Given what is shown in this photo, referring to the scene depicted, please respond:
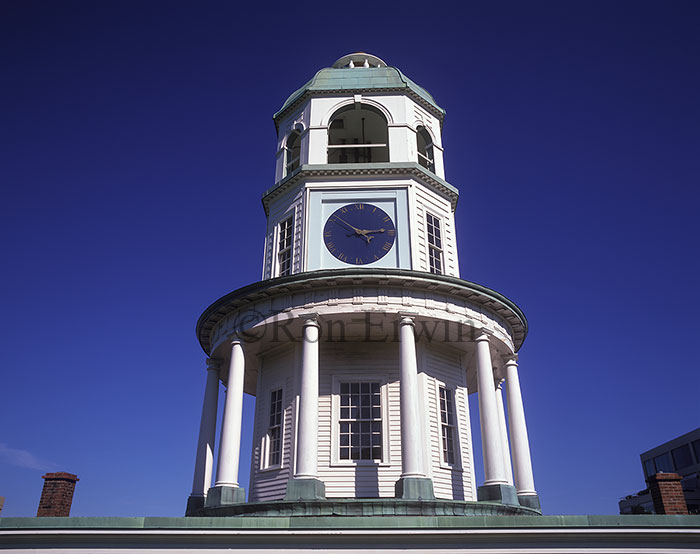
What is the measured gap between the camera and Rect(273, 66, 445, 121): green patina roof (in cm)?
2489

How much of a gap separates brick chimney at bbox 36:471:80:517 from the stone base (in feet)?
45.4

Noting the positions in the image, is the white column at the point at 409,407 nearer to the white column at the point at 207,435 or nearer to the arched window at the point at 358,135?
the white column at the point at 207,435

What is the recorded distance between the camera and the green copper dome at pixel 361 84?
24.9m

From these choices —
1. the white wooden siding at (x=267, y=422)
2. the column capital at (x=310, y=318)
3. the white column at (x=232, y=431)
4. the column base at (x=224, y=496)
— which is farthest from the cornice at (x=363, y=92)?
the column base at (x=224, y=496)

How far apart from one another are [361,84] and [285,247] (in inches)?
317

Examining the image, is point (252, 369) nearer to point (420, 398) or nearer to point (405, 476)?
point (420, 398)

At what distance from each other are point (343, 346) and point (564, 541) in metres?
9.35

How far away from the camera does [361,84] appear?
25125 mm

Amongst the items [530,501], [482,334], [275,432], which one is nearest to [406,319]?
[482,334]

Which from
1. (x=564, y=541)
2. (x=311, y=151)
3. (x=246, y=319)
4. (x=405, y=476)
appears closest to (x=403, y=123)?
(x=311, y=151)

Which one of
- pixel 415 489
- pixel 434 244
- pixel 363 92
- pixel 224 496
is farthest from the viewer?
pixel 363 92

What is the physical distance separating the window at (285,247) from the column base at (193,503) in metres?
8.56

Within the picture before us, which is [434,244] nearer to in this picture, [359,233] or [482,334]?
[359,233]

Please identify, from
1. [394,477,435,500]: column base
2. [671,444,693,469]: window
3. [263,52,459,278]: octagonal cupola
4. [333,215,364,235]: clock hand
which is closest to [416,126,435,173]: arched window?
[263,52,459,278]: octagonal cupola
